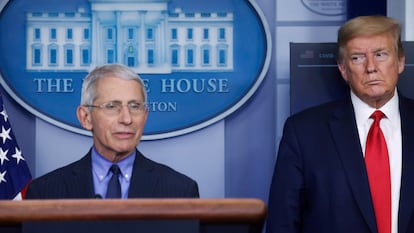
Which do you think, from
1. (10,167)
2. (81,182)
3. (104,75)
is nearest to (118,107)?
(104,75)

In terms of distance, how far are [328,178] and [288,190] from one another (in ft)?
0.44

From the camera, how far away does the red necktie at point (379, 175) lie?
2.16 m

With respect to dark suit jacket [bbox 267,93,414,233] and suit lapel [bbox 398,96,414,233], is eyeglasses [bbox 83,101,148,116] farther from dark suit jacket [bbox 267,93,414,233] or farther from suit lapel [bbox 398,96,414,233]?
suit lapel [bbox 398,96,414,233]

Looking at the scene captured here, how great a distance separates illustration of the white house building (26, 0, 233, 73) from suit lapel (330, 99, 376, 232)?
3.40 ft

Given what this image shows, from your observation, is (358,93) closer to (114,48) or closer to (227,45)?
(227,45)

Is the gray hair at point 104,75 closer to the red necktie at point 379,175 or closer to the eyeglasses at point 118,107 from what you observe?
the eyeglasses at point 118,107

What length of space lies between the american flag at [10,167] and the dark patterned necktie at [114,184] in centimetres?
103

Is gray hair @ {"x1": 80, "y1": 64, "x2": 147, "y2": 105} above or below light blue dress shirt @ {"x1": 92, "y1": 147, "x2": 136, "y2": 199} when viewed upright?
above

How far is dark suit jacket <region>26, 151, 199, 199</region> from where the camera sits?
1.84 m

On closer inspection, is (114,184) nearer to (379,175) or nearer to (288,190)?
(288,190)

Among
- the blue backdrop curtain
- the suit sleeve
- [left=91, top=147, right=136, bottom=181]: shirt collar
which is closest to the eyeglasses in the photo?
[left=91, top=147, right=136, bottom=181]: shirt collar

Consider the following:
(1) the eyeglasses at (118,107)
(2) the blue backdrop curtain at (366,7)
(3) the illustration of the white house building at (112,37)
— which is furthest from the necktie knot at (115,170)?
(2) the blue backdrop curtain at (366,7)

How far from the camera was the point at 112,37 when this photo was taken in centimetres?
329

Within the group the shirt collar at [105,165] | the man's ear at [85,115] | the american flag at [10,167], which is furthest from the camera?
the american flag at [10,167]
